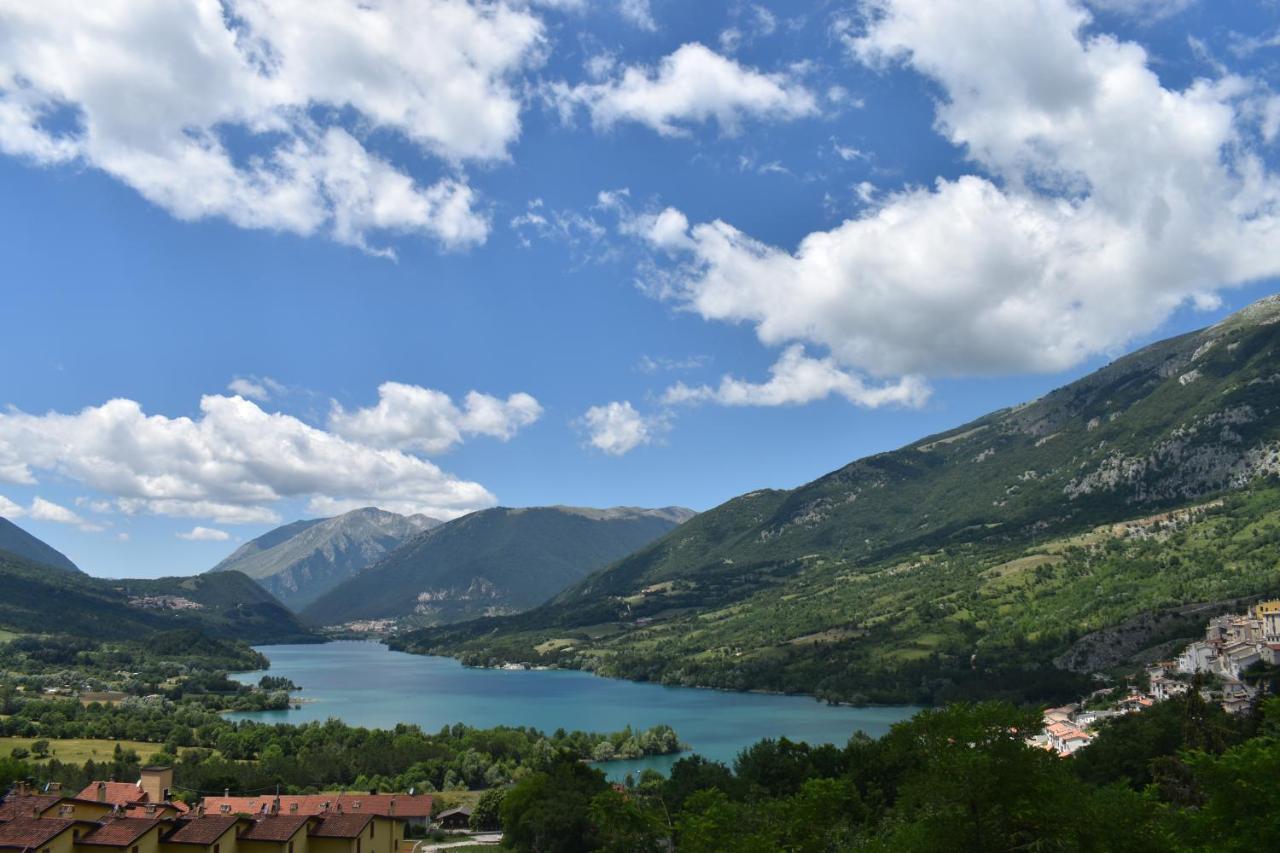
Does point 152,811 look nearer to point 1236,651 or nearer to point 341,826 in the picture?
point 341,826

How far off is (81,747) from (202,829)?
85.1 meters

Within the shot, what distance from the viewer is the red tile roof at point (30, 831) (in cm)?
2859

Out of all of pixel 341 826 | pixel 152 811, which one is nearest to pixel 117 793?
pixel 152 811

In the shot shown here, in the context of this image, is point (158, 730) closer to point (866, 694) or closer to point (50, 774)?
point (50, 774)

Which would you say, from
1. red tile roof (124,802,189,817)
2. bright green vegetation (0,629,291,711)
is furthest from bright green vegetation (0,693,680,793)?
red tile roof (124,802,189,817)

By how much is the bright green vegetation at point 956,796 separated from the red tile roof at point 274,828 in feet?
53.1

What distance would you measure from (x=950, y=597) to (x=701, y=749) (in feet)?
349

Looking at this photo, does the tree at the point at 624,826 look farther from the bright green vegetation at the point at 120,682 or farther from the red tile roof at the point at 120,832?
the bright green vegetation at the point at 120,682

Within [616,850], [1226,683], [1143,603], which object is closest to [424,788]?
[616,850]

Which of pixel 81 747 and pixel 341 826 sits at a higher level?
pixel 341 826

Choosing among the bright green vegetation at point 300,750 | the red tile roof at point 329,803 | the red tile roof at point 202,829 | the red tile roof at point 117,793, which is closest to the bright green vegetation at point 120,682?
the bright green vegetation at point 300,750

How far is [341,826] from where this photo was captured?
3794 centimetres

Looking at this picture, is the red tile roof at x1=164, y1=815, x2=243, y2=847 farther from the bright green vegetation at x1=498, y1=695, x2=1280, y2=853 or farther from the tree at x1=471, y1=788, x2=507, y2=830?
the tree at x1=471, y1=788, x2=507, y2=830

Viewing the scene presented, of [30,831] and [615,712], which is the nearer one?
[30,831]
